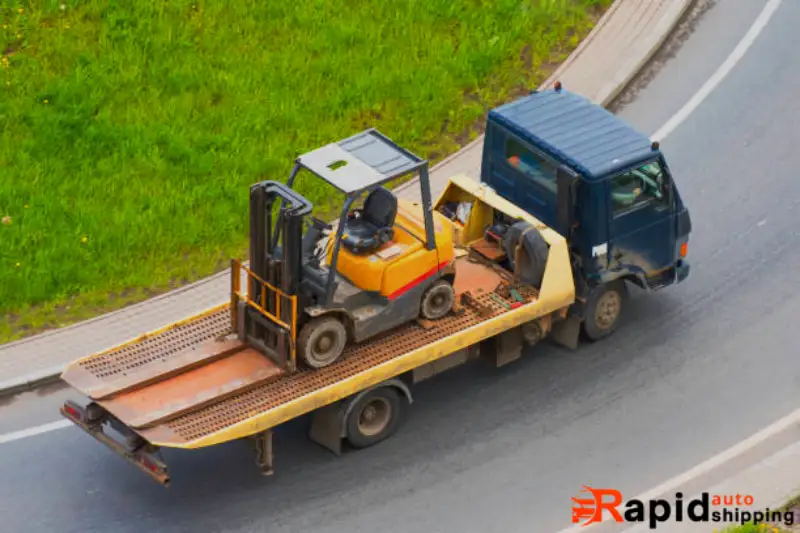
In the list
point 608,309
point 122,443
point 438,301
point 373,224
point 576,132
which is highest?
point 576,132

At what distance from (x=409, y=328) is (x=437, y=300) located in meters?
0.43

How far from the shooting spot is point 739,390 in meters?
18.5

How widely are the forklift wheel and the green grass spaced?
12.5 feet

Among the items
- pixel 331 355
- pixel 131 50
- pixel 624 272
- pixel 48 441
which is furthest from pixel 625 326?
pixel 131 50

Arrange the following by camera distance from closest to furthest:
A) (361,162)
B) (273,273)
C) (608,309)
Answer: (273,273) → (361,162) → (608,309)

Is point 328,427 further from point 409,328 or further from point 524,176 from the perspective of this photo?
point 524,176

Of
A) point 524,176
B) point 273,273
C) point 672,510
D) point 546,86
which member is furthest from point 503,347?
point 546,86

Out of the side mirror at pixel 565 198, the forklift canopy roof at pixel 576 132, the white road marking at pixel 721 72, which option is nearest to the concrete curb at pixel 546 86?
the white road marking at pixel 721 72

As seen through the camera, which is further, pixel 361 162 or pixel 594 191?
pixel 594 191

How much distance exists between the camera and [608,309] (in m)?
19.2

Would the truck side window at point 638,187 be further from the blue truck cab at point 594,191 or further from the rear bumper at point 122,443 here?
the rear bumper at point 122,443

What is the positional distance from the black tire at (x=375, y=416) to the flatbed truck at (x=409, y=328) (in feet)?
0.06

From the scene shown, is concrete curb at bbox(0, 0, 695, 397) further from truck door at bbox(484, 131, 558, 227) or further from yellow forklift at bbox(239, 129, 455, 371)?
truck door at bbox(484, 131, 558, 227)

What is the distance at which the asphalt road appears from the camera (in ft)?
54.5
